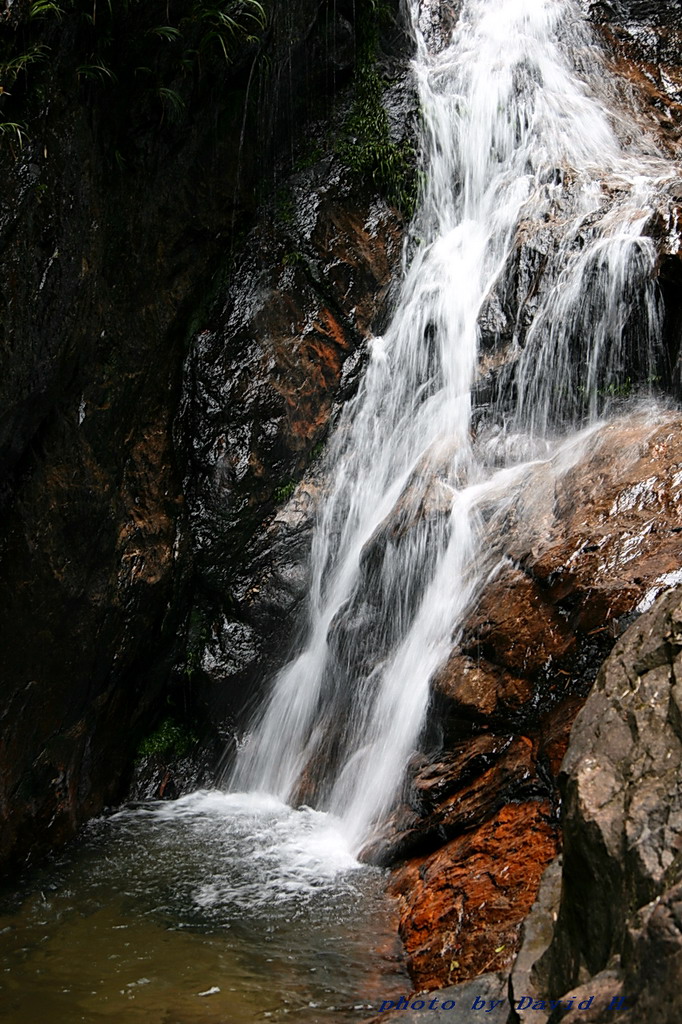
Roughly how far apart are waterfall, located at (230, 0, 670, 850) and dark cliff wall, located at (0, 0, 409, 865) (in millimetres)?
1348

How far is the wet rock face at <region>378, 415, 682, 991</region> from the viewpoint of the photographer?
165 inches

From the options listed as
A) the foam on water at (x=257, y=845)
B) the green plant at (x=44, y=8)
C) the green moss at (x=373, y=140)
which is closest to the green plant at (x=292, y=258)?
the green moss at (x=373, y=140)

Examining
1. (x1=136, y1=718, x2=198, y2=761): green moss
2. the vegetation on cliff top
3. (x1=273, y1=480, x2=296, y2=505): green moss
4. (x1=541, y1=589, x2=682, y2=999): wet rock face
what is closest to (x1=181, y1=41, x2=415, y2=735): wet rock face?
(x1=273, y1=480, x2=296, y2=505): green moss

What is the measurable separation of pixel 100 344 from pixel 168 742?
3.62m

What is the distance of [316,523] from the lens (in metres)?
7.75

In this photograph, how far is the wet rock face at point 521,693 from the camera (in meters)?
4.18

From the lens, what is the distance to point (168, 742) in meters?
7.49

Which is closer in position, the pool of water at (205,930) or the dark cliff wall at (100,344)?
the pool of water at (205,930)

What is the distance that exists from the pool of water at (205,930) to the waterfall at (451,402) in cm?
53

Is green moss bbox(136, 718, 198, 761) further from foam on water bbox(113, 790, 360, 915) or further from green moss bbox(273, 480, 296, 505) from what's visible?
green moss bbox(273, 480, 296, 505)

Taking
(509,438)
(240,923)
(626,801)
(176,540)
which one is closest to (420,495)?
(509,438)

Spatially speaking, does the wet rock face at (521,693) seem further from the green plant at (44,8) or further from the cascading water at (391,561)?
the green plant at (44,8)

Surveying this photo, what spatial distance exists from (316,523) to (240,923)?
3855 mm

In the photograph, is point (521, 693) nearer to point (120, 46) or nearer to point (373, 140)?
point (120, 46)
